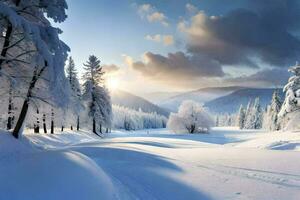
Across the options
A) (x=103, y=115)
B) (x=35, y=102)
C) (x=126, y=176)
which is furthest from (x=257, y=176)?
(x=103, y=115)

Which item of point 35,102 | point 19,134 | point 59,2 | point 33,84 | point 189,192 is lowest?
point 189,192

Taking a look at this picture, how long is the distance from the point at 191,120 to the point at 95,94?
923 inches

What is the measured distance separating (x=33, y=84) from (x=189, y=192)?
11506 mm

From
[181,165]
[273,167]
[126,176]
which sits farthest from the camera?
[181,165]

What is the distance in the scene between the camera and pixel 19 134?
15.4 metres

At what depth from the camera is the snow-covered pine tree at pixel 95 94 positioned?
46.3m

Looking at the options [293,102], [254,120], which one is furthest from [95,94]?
[254,120]

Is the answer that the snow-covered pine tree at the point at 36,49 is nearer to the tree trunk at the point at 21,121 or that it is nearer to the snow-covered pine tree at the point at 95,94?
the tree trunk at the point at 21,121

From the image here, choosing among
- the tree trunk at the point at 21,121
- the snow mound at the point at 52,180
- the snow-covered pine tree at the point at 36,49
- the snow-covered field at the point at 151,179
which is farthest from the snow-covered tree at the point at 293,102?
the snow mound at the point at 52,180

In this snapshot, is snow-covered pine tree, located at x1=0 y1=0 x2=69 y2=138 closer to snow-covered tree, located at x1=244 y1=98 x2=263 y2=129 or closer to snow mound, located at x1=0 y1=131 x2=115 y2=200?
snow mound, located at x1=0 y1=131 x2=115 y2=200

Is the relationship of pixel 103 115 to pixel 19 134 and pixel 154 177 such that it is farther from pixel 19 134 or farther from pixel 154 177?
pixel 154 177

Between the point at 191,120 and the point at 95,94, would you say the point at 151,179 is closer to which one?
the point at 95,94

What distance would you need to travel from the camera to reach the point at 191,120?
197 ft

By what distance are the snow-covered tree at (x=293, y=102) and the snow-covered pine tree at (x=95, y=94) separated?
2820cm
